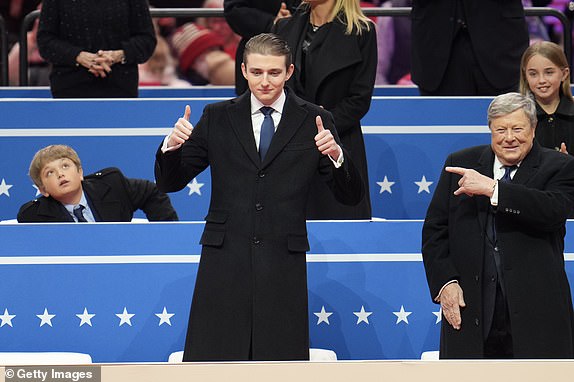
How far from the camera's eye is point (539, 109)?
5719 millimetres

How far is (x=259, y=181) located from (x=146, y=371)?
5.33ft

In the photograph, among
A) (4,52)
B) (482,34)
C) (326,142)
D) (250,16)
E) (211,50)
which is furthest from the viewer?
(211,50)

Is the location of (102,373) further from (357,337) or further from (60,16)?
(60,16)

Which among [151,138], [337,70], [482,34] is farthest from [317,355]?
[482,34]

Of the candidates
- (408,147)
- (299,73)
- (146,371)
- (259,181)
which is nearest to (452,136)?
(408,147)

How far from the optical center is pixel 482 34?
646 centimetres

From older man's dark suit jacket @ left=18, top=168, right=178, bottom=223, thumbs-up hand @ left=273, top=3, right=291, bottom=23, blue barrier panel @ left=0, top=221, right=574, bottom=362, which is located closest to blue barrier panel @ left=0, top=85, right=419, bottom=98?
thumbs-up hand @ left=273, top=3, right=291, bottom=23

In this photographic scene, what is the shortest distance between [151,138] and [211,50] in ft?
5.74

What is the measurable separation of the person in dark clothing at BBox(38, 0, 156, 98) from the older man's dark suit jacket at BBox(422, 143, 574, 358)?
2.65 meters

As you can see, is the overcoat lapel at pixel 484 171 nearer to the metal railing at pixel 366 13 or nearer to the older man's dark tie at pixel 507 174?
the older man's dark tie at pixel 507 174

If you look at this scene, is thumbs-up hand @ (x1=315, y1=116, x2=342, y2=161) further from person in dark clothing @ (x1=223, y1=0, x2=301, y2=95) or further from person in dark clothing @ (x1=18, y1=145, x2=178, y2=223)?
person in dark clothing @ (x1=223, y1=0, x2=301, y2=95)

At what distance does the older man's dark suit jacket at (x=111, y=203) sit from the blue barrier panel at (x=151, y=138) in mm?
848

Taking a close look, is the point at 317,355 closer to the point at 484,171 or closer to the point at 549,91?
the point at 484,171

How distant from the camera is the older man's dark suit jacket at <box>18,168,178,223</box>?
5.61 meters
